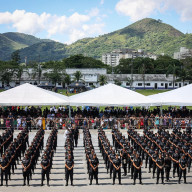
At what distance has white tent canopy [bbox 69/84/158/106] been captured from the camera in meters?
25.0

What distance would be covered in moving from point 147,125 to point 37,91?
A: 8.90 m

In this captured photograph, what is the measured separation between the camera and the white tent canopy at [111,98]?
25.0 meters

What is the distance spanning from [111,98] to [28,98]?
6257 millimetres

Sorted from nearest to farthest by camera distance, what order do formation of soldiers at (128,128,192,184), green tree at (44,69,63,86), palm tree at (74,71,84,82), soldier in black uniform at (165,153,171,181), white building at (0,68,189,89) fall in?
formation of soldiers at (128,128,192,184), soldier in black uniform at (165,153,171,181), green tree at (44,69,63,86), palm tree at (74,71,84,82), white building at (0,68,189,89)

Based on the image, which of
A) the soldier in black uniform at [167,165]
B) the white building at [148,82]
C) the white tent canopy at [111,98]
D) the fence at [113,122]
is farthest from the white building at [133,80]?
the soldier in black uniform at [167,165]

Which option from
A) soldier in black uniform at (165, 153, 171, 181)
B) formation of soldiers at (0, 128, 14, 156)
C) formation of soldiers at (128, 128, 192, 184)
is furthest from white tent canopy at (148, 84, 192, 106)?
soldier in black uniform at (165, 153, 171, 181)

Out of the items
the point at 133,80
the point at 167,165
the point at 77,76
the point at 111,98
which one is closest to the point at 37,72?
the point at 77,76

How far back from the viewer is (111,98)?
84.5 feet

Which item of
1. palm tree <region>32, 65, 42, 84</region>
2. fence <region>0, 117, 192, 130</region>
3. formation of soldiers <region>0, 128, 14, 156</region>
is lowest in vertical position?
formation of soldiers <region>0, 128, 14, 156</region>

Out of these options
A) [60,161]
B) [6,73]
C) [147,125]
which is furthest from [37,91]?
[6,73]

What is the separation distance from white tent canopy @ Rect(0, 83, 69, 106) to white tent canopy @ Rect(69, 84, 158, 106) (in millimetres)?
1362

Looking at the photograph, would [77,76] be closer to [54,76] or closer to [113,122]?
[54,76]

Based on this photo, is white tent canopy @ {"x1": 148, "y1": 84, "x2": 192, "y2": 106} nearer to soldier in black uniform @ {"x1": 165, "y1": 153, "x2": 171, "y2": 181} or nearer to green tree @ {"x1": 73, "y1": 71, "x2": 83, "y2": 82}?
soldier in black uniform @ {"x1": 165, "y1": 153, "x2": 171, "y2": 181}

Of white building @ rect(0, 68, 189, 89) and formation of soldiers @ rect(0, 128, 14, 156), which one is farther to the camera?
white building @ rect(0, 68, 189, 89)
